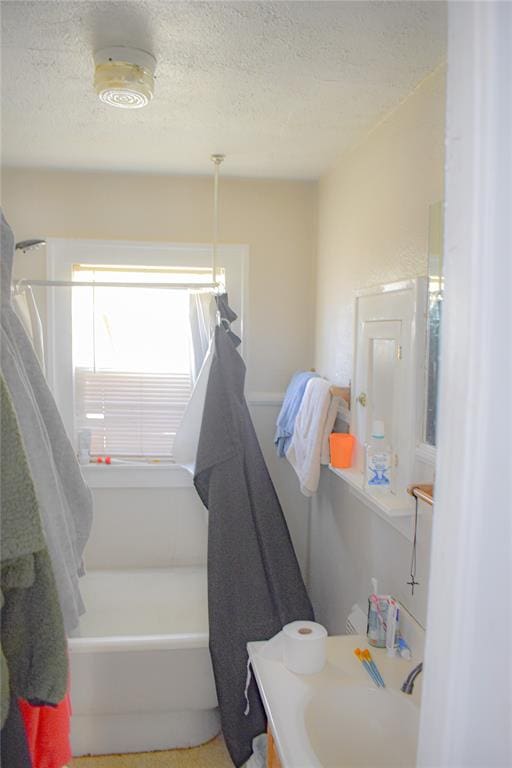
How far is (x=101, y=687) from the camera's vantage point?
240 centimetres

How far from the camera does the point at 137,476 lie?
3105mm

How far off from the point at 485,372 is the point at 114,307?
263 cm

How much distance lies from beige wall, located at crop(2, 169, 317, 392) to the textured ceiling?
312 mm

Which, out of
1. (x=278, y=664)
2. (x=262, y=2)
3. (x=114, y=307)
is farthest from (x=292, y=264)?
(x=278, y=664)

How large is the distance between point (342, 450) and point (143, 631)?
49.8 inches

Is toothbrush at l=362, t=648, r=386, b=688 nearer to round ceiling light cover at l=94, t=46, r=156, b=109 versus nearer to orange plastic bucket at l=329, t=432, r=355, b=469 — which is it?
orange plastic bucket at l=329, t=432, r=355, b=469

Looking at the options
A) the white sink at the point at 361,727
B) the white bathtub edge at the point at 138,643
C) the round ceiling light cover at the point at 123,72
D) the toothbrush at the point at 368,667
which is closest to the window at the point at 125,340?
the white bathtub edge at the point at 138,643

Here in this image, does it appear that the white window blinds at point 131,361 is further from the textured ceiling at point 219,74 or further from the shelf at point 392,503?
the shelf at point 392,503

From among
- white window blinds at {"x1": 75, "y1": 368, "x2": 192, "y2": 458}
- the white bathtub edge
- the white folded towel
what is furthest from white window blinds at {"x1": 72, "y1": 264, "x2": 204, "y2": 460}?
the white bathtub edge

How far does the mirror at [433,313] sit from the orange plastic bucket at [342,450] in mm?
607

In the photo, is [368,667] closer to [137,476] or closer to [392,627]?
[392,627]

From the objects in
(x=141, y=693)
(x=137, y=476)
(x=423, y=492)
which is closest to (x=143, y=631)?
(x=141, y=693)

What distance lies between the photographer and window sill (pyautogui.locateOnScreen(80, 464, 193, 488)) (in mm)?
3068

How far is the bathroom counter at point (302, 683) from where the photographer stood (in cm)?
146
